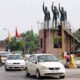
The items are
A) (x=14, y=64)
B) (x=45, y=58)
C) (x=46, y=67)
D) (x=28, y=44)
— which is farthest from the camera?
(x=28, y=44)

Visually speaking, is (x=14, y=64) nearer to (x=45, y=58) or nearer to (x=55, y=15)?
(x=45, y=58)

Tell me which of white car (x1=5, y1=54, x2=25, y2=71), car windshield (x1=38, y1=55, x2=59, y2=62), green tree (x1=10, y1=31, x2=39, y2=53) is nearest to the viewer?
car windshield (x1=38, y1=55, x2=59, y2=62)

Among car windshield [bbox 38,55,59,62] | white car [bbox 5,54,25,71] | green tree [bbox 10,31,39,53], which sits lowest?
white car [bbox 5,54,25,71]

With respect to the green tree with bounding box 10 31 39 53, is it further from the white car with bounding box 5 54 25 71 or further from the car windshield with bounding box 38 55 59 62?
the car windshield with bounding box 38 55 59 62

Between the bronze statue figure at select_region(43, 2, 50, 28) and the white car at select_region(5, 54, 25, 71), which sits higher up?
the bronze statue figure at select_region(43, 2, 50, 28)

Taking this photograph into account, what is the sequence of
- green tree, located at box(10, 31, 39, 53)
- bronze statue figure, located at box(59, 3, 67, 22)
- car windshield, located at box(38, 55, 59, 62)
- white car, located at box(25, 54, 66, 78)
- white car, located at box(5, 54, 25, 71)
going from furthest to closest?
green tree, located at box(10, 31, 39, 53) → bronze statue figure, located at box(59, 3, 67, 22) → white car, located at box(5, 54, 25, 71) → car windshield, located at box(38, 55, 59, 62) → white car, located at box(25, 54, 66, 78)

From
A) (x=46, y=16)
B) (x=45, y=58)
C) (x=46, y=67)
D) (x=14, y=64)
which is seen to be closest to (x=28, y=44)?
(x=46, y=16)

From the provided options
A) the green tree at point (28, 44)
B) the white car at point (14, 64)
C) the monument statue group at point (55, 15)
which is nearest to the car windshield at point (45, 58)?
the white car at point (14, 64)

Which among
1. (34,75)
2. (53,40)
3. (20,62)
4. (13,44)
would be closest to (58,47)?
(53,40)

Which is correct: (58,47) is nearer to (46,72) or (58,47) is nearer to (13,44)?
(46,72)

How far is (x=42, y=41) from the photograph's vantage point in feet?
220

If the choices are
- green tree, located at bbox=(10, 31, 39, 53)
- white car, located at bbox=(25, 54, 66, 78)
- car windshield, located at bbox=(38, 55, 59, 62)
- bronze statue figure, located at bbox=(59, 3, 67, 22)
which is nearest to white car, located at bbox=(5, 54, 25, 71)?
white car, located at bbox=(25, 54, 66, 78)

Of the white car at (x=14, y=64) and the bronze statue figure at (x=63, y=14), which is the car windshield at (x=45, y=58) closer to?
the white car at (x=14, y=64)

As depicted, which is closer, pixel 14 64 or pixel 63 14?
pixel 14 64
